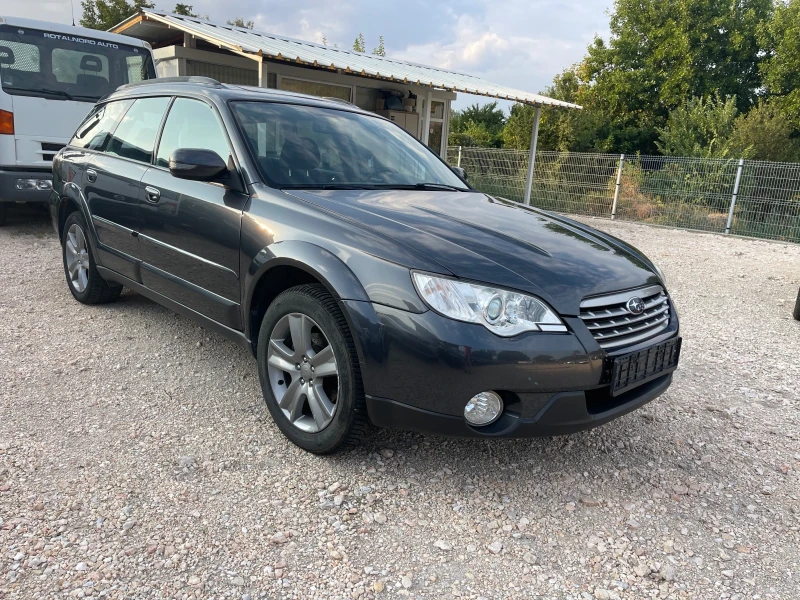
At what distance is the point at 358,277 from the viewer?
2.50 metres

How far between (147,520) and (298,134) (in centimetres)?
216

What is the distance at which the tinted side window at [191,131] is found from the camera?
3.37 m

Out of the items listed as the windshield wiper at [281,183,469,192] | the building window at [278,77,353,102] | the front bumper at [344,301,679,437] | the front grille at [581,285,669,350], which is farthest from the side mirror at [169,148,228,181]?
the building window at [278,77,353,102]

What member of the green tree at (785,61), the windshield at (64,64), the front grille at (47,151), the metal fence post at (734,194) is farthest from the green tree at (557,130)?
the front grille at (47,151)

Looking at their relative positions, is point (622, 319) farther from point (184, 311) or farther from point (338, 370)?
point (184, 311)

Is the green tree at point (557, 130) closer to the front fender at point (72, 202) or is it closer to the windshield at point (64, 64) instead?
the windshield at point (64, 64)

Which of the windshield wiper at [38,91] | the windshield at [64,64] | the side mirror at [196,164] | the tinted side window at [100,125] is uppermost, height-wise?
the windshield at [64,64]

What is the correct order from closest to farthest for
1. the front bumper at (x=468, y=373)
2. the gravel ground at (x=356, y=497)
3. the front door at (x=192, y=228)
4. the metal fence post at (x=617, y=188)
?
the gravel ground at (x=356, y=497)
the front bumper at (x=468, y=373)
the front door at (x=192, y=228)
the metal fence post at (x=617, y=188)

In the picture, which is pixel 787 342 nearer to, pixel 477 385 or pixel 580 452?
pixel 580 452

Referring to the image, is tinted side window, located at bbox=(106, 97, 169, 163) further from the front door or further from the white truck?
the white truck

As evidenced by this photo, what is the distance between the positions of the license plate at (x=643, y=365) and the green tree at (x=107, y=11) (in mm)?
31708

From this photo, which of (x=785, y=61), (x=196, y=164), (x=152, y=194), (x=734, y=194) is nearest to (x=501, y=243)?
(x=196, y=164)

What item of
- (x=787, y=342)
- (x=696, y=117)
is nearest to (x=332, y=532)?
(x=787, y=342)

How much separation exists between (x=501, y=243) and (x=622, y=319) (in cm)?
61
